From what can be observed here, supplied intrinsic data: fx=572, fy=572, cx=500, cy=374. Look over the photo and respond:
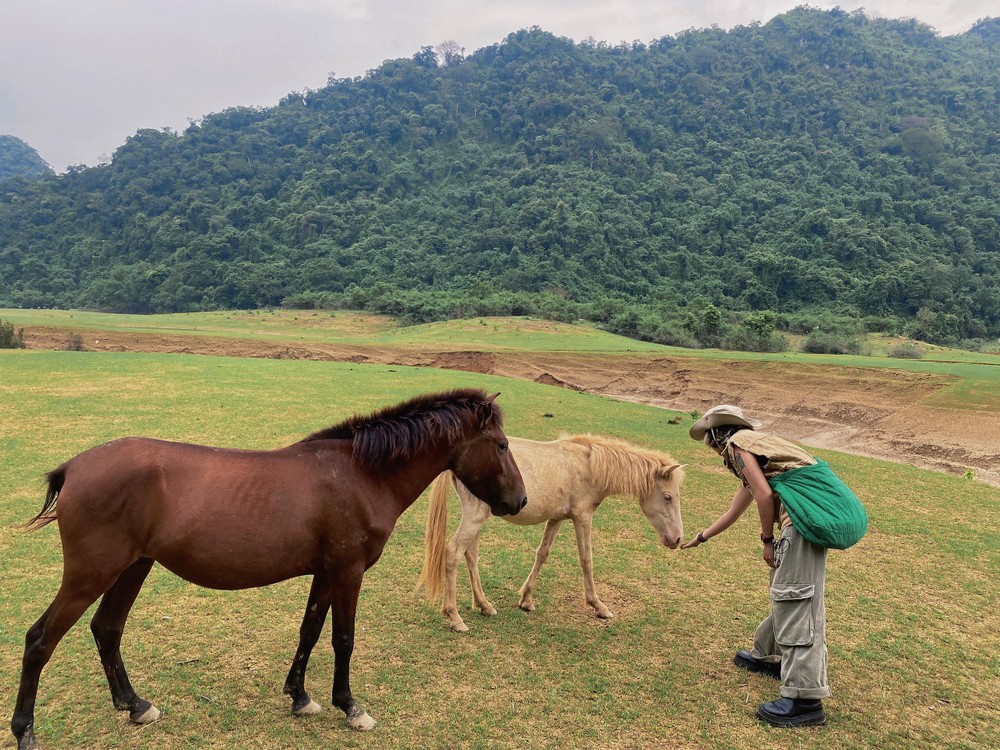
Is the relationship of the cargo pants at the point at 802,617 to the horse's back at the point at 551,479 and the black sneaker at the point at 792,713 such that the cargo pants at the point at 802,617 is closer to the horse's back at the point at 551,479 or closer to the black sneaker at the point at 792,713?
the black sneaker at the point at 792,713

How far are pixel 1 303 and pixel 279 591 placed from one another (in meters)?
84.0

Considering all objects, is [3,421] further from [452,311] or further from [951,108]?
[951,108]

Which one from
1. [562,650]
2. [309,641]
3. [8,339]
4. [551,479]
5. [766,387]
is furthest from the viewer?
[8,339]

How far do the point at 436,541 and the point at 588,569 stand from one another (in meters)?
1.55

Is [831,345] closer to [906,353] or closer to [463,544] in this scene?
[906,353]

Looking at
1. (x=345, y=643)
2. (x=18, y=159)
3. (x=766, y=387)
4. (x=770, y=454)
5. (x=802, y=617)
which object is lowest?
(x=766, y=387)

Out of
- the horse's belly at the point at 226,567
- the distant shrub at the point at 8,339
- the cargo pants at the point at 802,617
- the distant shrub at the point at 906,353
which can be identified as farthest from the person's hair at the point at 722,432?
the distant shrub at the point at 906,353

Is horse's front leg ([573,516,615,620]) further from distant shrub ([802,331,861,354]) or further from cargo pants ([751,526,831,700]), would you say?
distant shrub ([802,331,861,354])

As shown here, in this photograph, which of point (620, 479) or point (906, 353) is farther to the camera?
point (906, 353)

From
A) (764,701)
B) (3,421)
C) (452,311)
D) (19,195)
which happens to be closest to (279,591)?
(764,701)

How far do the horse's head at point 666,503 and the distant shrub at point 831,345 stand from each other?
37.1 m

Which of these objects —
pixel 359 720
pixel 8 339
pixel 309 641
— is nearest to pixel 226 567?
pixel 309 641

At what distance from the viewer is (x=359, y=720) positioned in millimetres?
3816

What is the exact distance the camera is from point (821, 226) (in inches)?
2852
